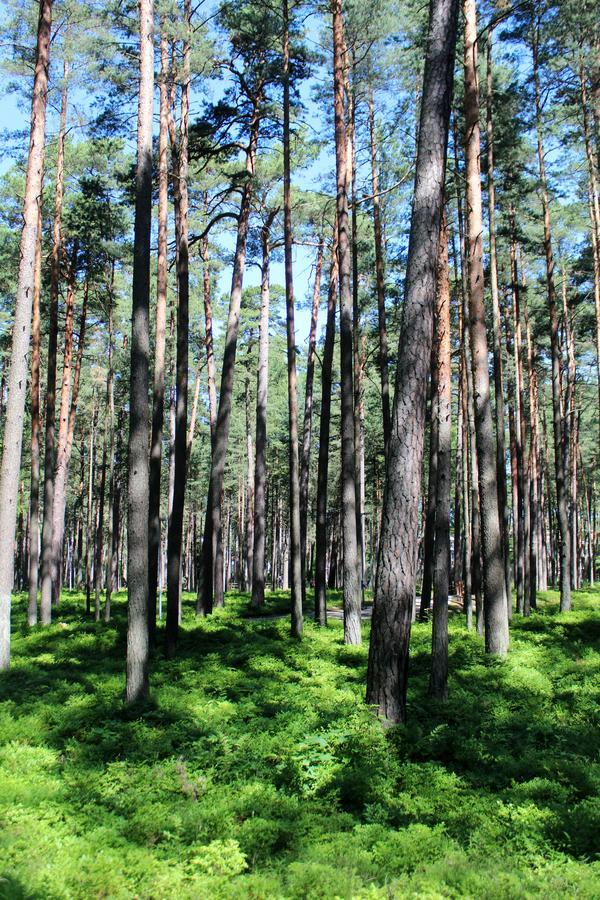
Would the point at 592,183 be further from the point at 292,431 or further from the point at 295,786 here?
the point at 295,786

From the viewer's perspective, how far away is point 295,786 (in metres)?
5.90

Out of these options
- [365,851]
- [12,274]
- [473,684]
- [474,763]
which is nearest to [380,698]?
[474,763]

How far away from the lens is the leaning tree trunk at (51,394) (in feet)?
53.6

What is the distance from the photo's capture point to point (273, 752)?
6680mm

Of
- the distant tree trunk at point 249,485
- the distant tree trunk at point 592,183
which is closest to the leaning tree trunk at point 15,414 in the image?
the distant tree trunk at point 592,183

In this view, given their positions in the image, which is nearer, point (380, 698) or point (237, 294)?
point (380, 698)

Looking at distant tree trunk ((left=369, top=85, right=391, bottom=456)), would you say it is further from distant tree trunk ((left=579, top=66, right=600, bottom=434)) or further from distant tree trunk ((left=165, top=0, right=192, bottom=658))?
distant tree trunk ((left=579, top=66, right=600, bottom=434))

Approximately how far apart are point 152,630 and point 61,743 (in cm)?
509

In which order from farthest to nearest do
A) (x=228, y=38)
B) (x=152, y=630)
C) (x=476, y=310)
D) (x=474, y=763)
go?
(x=228, y=38), (x=152, y=630), (x=476, y=310), (x=474, y=763)

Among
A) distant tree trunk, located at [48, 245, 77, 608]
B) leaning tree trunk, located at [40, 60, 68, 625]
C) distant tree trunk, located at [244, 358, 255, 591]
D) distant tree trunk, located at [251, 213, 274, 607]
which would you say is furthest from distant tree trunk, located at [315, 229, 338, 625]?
distant tree trunk, located at [244, 358, 255, 591]

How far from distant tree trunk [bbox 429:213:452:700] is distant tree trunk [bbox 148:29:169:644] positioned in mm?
5362

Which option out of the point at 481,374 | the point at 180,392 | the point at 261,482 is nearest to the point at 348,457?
the point at 481,374

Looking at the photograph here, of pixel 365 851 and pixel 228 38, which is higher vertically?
pixel 228 38

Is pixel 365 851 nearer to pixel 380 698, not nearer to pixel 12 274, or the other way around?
pixel 380 698
